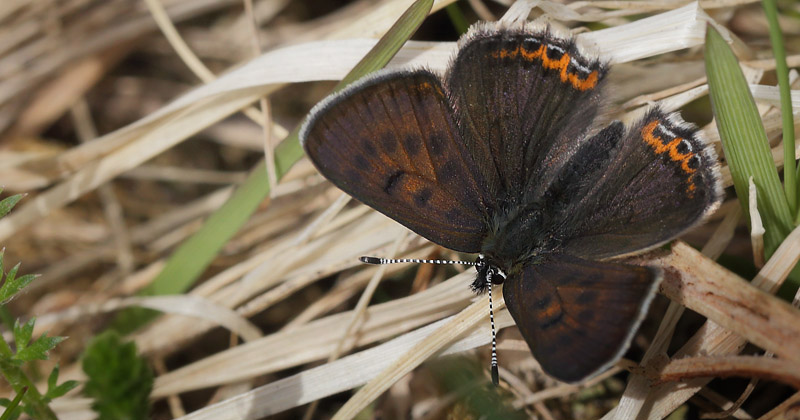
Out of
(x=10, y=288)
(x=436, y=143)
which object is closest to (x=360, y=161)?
(x=436, y=143)

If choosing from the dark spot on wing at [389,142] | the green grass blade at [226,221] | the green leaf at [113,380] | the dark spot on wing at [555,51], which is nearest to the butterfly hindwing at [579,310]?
the dark spot on wing at [389,142]

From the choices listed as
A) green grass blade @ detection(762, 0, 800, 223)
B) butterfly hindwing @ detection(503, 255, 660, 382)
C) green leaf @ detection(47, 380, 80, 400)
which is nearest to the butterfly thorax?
butterfly hindwing @ detection(503, 255, 660, 382)

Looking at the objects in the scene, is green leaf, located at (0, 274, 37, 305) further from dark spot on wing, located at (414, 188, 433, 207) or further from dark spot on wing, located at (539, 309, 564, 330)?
dark spot on wing, located at (539, 309, 564, 330)

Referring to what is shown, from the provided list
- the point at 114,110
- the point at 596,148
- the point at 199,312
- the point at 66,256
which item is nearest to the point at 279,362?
the point at 199,312

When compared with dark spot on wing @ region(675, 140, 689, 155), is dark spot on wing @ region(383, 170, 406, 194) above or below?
above

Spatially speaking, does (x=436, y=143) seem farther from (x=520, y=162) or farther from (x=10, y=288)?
(x=10, y=288)

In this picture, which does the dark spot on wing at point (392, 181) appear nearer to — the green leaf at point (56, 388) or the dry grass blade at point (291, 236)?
the dry grass blade at point (291, 236)

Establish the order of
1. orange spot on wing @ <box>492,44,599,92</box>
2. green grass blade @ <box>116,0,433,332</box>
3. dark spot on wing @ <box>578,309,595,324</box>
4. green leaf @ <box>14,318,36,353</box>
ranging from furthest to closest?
green grass blade @ <box>116,0,433,332</box>
orange spot on wing @ <box>492,44,599,92</box>
green leaf @ <box>14,318,36,353</box>
dark spot on wing @ <box>578,309,595,324</box>

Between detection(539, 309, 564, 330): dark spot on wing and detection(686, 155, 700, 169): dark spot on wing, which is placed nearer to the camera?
detection(539, 309, 564, 330): dark spot on wing
